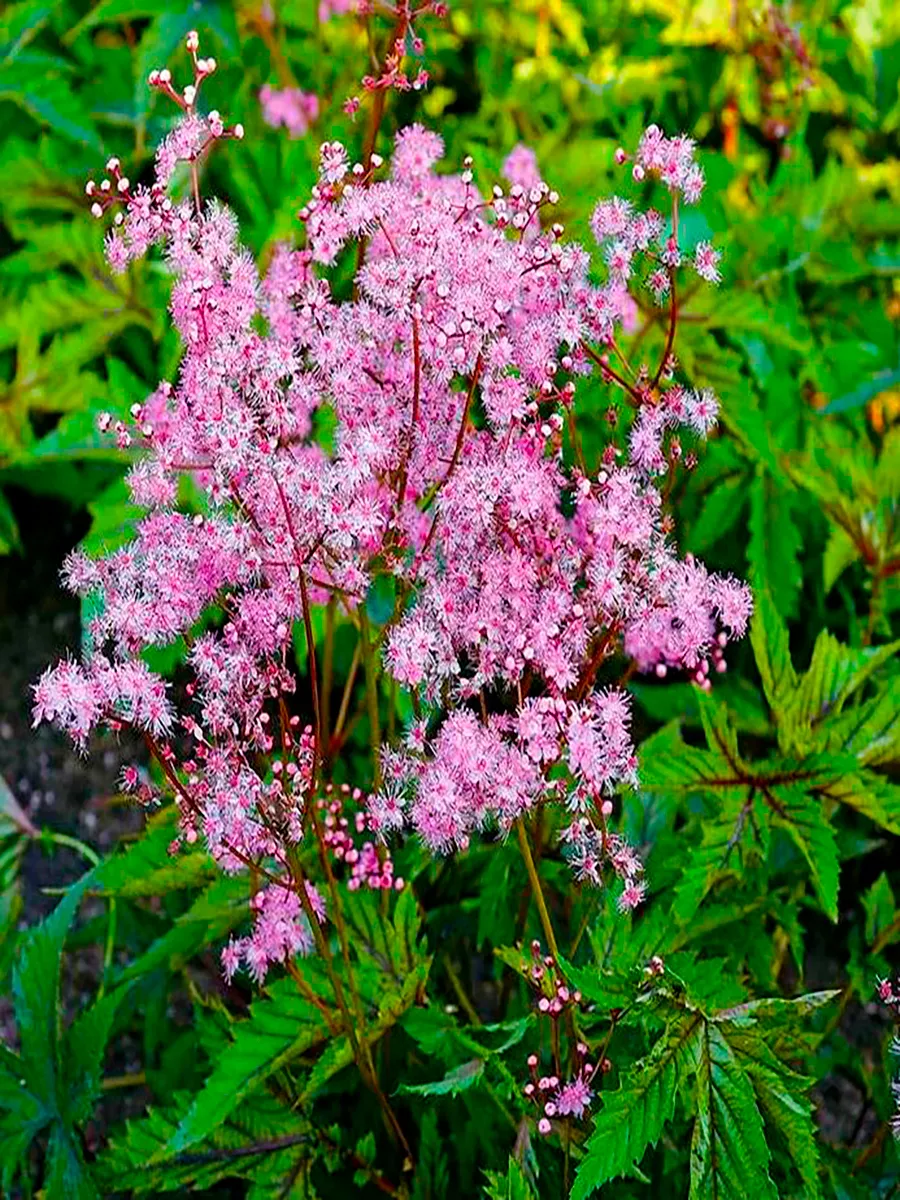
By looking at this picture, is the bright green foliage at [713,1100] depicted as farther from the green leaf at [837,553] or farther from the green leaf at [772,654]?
the green leaf at [837,553]

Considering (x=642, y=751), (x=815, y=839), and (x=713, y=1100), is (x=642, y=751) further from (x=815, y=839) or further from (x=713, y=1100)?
(x=713, y=1100)

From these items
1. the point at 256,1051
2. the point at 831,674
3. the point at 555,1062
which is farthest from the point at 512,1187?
the point at 831,674

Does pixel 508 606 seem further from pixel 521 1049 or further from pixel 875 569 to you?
pixel 875 569

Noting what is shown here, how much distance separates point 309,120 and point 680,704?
3.47 ft

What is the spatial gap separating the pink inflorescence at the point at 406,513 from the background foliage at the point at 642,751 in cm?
23

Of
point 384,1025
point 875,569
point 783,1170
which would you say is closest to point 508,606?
point 384,1025

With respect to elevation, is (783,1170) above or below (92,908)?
above

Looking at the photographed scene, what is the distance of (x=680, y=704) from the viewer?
7.37 feet

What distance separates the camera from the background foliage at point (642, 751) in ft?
4.78

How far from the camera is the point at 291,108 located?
8.05ft

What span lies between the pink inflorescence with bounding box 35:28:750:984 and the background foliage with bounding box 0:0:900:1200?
0.23 meters

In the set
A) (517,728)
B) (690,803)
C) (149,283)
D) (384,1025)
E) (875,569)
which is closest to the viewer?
(517,728)

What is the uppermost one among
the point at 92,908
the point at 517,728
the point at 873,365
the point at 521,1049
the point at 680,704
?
the point at 517,728

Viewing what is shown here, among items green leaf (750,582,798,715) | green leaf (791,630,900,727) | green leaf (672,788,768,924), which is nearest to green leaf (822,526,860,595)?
green leaf (791,630,900,727)
